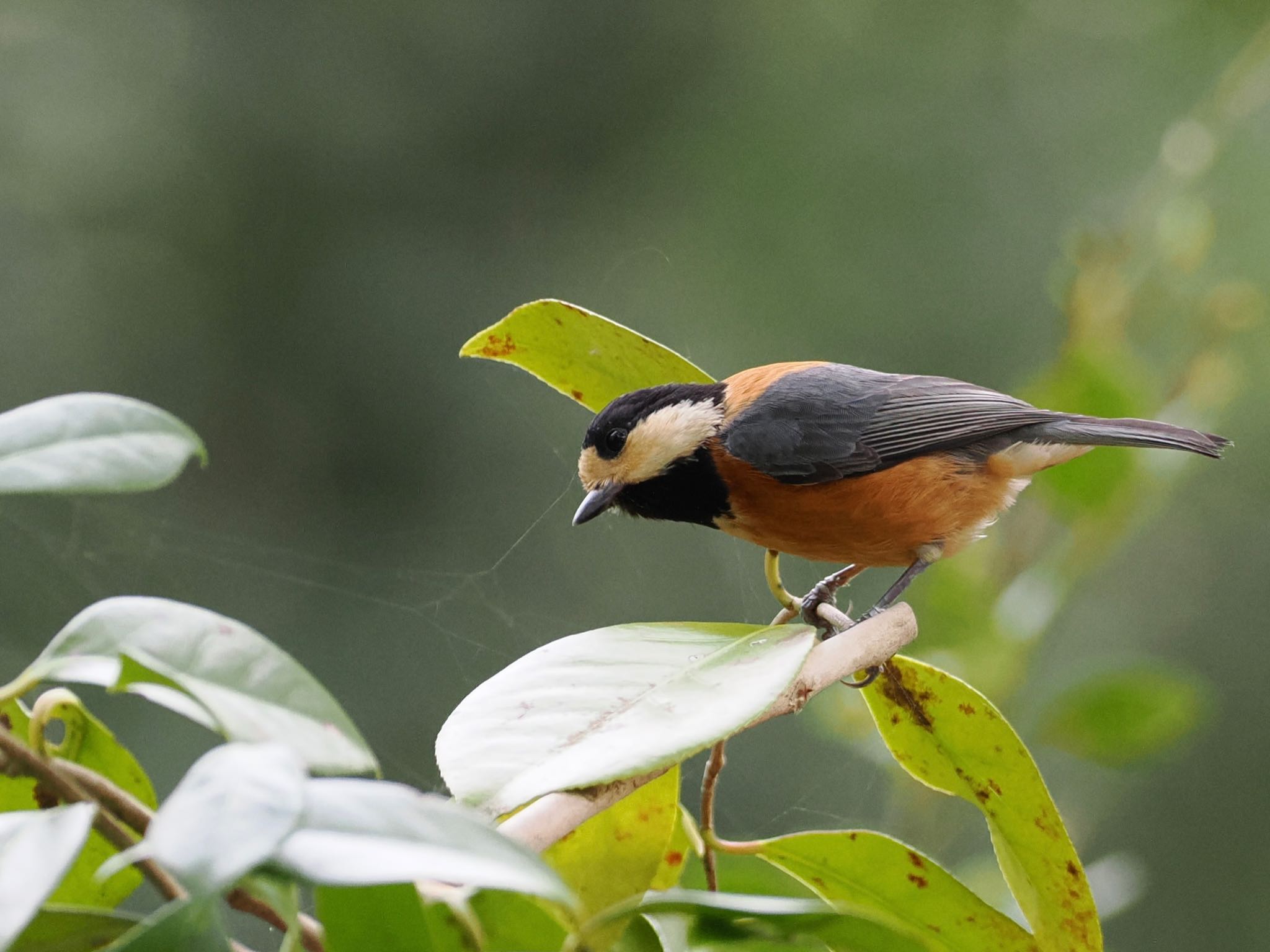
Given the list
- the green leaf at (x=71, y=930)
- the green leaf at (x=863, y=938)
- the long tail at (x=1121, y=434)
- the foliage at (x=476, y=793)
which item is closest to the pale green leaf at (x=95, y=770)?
the foliage at (x=476, y=793)

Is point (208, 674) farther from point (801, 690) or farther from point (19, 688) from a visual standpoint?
point (801, 690)

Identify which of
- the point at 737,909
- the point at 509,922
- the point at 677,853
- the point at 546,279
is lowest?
the point at 677,853

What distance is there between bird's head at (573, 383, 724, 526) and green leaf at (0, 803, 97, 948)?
926 millimetres

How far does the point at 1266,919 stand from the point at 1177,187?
373 cm

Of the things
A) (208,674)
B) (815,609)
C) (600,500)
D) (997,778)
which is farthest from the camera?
(600,500)

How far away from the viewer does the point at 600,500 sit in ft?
5.36

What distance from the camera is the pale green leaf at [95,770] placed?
29.0 inches

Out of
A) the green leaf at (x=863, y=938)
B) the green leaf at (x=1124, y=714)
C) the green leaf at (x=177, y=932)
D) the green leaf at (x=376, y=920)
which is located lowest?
the green leaf at (x=1124, y=714)

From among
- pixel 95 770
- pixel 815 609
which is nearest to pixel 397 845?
pixel 95 770

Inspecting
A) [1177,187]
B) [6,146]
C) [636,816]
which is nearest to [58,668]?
[636,816]

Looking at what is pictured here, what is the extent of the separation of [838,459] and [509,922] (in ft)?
3.44

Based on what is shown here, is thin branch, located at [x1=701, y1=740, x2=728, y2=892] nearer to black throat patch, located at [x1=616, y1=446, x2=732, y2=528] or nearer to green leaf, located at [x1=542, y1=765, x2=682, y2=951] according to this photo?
green leaf, located at [x1=542, y1=765, x2=682, y2=951]

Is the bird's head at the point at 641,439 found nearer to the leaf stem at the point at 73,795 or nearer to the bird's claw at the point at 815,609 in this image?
the bird's claw at the point at 815,609

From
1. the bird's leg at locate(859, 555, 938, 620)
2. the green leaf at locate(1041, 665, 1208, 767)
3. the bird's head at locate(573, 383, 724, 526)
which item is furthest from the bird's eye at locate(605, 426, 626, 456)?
the green leaf at locate(1041, 665, 1208, 767)
